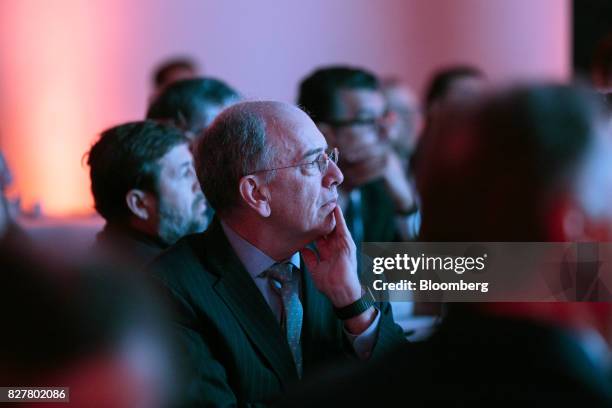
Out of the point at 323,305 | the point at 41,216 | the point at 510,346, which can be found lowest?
the point at 41,216

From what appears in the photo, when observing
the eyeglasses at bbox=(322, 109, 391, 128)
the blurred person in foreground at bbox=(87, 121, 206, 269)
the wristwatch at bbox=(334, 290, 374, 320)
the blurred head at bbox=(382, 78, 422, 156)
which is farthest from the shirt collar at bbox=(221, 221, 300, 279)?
the blurred head at bbox=(382, 78, 422, 156)

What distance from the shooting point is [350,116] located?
127 inches

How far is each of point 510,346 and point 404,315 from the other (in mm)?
1527

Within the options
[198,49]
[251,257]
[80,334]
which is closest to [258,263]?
[251,257]

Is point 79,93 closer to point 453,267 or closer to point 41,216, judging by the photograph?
point 41,216

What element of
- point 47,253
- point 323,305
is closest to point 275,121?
point 323,305

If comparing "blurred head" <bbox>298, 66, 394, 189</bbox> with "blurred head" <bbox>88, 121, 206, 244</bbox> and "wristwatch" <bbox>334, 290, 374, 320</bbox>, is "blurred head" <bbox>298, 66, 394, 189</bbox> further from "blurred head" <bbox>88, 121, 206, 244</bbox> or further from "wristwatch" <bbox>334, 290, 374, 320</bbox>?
"wristwatch" <bbox>334, 290, 374, 320</bbox>

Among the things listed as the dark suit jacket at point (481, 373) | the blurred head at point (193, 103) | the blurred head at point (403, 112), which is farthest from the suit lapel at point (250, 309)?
the blurred head at point (403, 112)

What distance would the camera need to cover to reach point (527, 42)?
6.10m

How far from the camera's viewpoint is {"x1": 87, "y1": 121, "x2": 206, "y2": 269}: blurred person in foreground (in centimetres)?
241

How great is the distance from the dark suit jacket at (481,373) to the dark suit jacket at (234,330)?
82cm

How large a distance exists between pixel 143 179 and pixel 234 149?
1.60ft

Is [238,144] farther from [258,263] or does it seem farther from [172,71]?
[172,71]

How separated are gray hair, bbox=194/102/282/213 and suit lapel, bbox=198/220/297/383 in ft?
0.52
